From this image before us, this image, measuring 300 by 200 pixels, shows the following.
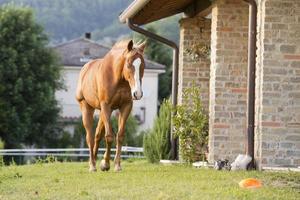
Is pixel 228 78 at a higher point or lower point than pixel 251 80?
higher

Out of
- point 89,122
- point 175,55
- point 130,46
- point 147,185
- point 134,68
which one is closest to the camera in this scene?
point 147,185

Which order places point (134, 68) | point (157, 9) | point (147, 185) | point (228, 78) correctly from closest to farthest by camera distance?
point (147, 185) < point (134, 68) < point (228, 78) < point (157, 9)

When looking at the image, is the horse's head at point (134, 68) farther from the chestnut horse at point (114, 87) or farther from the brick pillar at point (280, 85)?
the brick pillar at point (280, 85)

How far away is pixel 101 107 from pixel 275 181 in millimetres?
3810

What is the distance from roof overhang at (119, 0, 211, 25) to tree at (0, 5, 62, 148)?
104 ft

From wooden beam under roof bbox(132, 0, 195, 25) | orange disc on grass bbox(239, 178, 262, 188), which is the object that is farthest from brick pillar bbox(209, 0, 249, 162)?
orange disc on grass bbox(239, 178, 262, 188)

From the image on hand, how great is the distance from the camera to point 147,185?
1202 centimetres

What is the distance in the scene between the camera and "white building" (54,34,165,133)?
65938 millimetres

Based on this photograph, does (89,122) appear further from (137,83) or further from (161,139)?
A: (161,139)

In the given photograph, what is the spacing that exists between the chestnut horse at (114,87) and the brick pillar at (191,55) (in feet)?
13.8

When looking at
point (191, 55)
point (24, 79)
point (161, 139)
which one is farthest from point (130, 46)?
point (24, 79)

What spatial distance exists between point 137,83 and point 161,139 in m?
6.18

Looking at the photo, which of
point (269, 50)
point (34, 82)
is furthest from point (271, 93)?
point (34, 82)

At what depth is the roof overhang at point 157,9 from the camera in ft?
58.0
